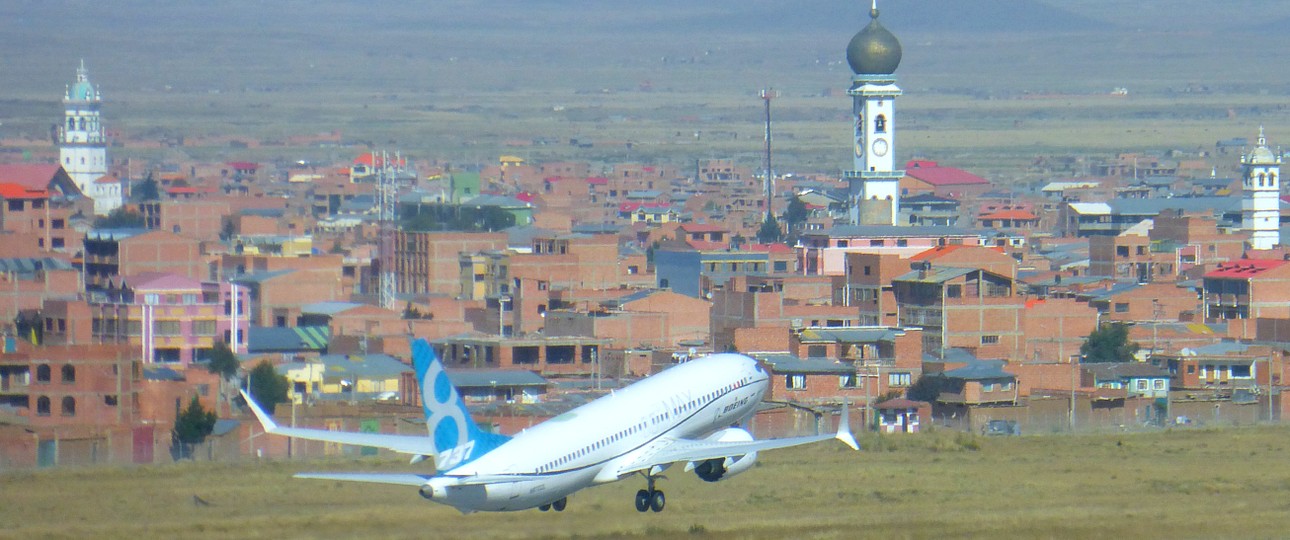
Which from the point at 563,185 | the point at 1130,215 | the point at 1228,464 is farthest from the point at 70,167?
the point at 1228,464

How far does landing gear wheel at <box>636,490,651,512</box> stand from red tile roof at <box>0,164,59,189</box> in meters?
91.1

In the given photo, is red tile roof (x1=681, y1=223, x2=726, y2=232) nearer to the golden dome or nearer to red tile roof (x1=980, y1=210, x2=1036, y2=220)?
the golden dome

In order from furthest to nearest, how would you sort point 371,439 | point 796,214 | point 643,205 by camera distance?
point 643,205
point 796,214
point 371,439

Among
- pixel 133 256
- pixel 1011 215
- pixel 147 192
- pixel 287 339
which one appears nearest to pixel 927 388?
pixel 287 339

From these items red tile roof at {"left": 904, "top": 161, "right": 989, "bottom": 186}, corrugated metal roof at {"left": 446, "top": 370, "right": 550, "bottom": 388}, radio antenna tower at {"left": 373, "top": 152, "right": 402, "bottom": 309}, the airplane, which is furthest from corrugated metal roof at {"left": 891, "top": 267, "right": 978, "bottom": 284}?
red tile roof at {"left": 904, "top": 161, "right": 989, "bottom": 186}

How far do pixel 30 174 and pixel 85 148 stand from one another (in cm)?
2585

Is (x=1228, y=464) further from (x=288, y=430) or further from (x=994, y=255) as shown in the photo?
(x=994, y=255)

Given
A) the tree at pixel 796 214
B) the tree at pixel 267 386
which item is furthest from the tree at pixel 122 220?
the tree at pixel 267 386

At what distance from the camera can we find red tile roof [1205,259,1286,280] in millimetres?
69250

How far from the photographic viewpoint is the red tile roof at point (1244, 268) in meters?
69.2

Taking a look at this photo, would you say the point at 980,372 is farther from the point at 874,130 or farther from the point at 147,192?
the point at 147,192

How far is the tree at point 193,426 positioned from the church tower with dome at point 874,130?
50.8 meters

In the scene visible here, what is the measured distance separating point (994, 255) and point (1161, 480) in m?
34.3

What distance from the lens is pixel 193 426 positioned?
41.9 metres
